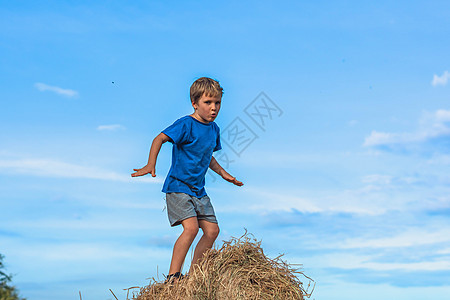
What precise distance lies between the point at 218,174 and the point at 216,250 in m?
1.37

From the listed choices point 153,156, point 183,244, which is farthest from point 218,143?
point 183,244

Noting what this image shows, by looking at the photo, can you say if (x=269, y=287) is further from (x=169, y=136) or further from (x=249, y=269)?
(x=169, y=136)

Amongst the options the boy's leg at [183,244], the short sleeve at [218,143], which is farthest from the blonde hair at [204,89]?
the boy's leg at [183,244]

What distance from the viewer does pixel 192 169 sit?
241 inches

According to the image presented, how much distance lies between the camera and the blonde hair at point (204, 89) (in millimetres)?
6137

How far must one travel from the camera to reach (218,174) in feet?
22.1

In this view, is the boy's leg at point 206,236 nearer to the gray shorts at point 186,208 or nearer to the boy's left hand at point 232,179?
the gray shorts at point 186,208

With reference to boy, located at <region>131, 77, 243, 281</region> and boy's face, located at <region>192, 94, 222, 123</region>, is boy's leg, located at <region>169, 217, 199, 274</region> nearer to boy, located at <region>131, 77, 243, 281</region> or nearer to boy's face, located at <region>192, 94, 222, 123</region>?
boy, located at <region>131, 77, 243, 281</region>

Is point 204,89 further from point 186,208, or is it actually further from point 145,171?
point 186,208

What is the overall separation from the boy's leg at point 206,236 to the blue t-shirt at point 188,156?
333mm

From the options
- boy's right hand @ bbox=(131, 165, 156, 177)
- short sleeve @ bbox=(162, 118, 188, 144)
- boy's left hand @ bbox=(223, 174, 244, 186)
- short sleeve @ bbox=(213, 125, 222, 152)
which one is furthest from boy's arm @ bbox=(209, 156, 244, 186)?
boy's right hand @ bbox=(131, 165, 156, 177)

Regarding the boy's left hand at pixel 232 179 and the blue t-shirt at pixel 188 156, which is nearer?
the blue t-shirt at pixel 188 156

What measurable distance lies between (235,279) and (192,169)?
1406mm

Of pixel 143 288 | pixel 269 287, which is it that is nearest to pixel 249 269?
pixel 269 287
